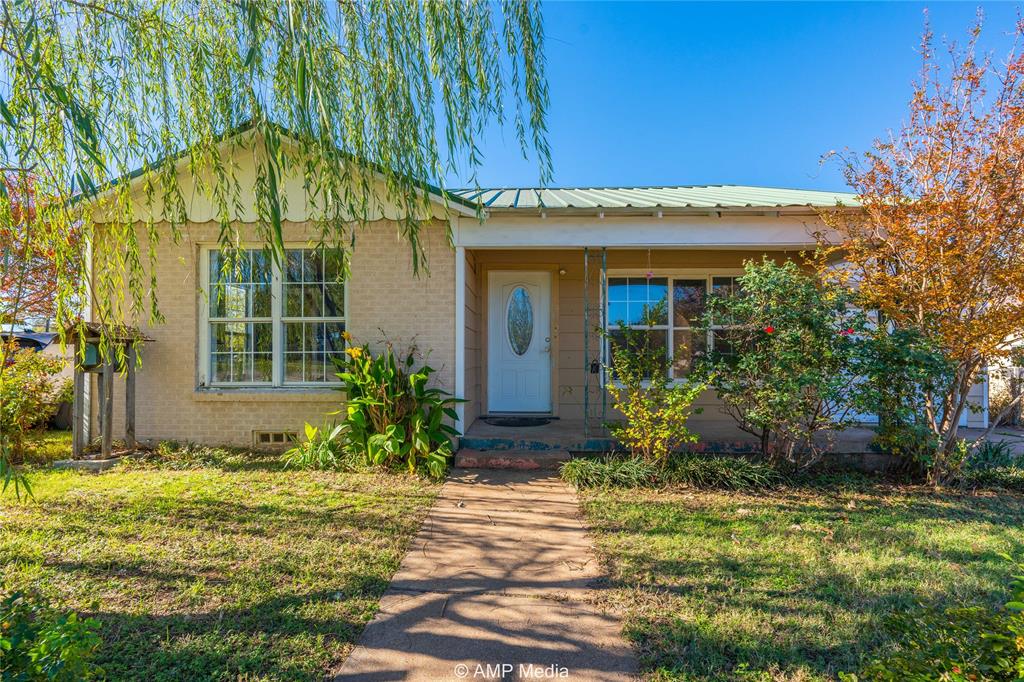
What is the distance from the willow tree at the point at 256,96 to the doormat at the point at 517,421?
434cm

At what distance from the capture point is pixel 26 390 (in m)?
6.52

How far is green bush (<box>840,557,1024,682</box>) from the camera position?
5.39ft

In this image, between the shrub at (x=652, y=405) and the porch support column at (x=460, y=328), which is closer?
the shrub at (x=652, y=405)

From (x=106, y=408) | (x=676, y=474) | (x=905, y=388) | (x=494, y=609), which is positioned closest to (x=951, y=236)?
(x=905, y=388)

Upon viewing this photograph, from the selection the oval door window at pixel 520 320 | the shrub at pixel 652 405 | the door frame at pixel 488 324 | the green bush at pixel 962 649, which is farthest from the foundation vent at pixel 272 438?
the green bush at pixel 962 649

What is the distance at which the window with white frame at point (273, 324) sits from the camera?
674 centimetres

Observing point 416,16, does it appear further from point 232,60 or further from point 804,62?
point 804,62

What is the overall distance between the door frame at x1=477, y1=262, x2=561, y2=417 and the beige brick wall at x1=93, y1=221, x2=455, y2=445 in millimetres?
1863

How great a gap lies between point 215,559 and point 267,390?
138 inches

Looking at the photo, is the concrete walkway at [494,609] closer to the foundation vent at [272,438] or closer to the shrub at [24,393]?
the foundation vent at [272,438]

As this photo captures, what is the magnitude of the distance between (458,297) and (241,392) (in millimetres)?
3207

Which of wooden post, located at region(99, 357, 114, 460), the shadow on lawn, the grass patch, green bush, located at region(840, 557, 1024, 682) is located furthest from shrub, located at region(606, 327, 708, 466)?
the grass patch

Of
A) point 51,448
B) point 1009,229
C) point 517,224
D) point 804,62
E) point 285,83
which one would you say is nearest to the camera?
point 285,83

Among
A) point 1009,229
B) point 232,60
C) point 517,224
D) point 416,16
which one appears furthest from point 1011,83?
point 232,60
